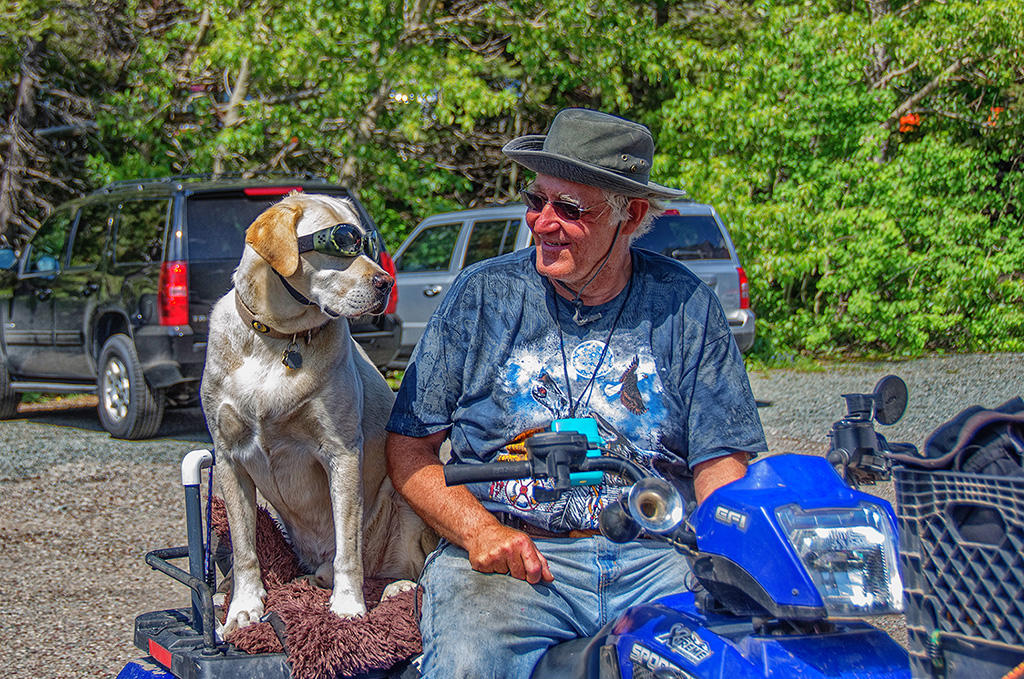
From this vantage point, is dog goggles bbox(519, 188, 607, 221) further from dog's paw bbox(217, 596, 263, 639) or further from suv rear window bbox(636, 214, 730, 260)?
suv rear window bbox(636, 214, 730, 260)

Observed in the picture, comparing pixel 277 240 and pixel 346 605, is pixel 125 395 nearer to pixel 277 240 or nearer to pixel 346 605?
pixel 277 240

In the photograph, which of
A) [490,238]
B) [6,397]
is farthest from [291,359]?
[6,397]

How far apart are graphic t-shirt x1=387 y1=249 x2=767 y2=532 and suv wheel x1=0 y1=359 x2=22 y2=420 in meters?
9.15

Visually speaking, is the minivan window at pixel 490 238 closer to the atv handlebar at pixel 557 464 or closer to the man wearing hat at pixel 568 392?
the man wearing hat at pixel 568 392

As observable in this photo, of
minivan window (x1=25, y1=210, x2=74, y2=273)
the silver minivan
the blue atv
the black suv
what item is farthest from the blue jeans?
minivan window (x1=25, y1=210, x2=74, y2=273)

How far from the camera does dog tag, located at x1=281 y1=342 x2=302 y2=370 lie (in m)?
2.95

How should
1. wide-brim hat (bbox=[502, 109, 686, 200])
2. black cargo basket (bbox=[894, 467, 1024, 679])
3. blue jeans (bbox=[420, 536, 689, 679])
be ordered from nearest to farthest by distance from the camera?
1. black cargo basket (bbox=[894, 467, 1024, 679])
2. blue jeans (bbox=[420, 536, 689, 679])
3. wide-brim hat (bbox=[502, 109, 686, 200])

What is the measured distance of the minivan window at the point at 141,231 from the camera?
8211 mm

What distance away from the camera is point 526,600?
2.15 m

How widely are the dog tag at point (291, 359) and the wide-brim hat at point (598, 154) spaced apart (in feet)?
3.00

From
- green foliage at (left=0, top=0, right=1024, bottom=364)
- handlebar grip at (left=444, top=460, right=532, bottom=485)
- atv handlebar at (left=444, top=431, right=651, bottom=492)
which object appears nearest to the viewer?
atv handlebar at (left=444, top=431, right=651, bottom=492)

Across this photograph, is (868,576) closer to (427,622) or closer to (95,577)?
(427,622)

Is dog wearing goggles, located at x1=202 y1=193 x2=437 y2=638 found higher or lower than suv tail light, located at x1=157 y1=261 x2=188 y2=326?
higher

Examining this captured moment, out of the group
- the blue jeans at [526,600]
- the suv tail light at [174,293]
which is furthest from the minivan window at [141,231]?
the blue jeans at [526,600]
